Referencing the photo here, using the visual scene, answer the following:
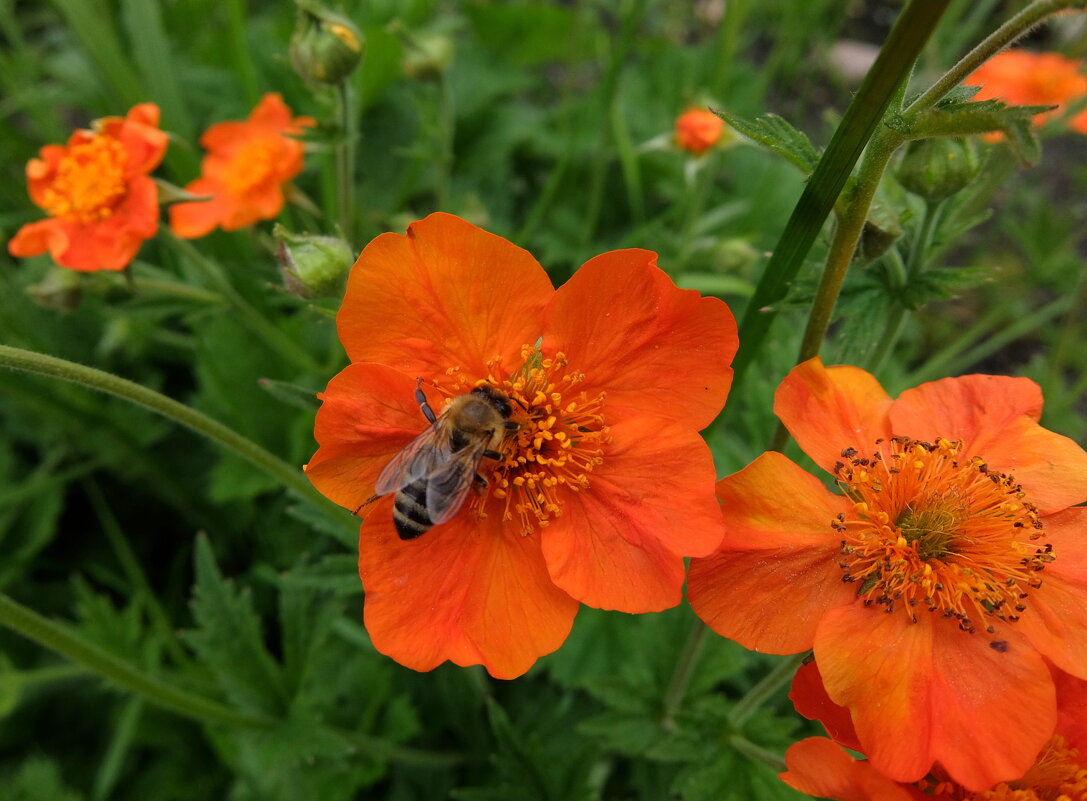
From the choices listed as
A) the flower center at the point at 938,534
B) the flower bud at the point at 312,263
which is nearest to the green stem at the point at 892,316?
the flower center at the point at 938,534

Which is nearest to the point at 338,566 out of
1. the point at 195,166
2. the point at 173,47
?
the point at 195,166

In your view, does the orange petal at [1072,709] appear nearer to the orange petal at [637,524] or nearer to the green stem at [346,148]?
the orange petal at [637,524]

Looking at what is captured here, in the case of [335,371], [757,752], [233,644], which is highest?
[757,752]

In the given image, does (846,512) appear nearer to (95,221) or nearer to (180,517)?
(95,221)

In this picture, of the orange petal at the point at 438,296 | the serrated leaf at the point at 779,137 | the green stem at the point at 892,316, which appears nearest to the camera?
the serrated leaf at the point at 779,137

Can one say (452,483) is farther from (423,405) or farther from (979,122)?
(979,122)

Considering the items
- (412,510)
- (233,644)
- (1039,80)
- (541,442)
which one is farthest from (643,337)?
(1039,80)

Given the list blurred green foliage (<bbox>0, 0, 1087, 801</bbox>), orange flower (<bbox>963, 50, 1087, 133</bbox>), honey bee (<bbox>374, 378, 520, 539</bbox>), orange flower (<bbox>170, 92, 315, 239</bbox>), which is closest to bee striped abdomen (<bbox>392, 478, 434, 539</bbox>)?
honey bee (<bbox>374, 378, 520, 539</bbox>)
